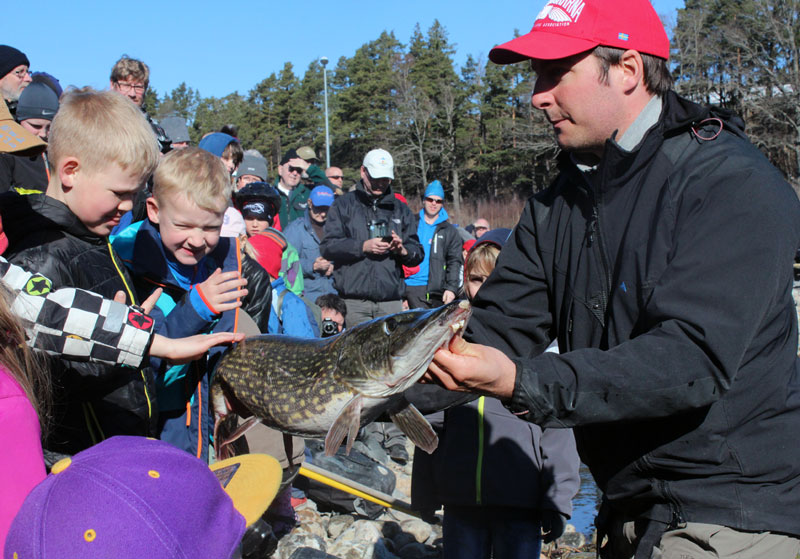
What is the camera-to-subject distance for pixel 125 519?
155 centimetres

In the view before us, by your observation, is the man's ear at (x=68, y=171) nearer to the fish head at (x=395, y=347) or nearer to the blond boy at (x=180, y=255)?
the blond boy at (x=180, y=255)

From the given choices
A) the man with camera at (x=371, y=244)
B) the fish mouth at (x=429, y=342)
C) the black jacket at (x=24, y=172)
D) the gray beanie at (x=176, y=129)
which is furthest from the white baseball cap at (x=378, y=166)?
the fish mouth at (x=429, y=342)

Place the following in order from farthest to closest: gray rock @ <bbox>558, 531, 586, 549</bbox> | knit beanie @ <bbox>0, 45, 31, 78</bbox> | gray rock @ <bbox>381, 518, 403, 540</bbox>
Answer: knit beanie @ <bbox>0, 45, 31, 78</bbox>
gray rock @ <bbox>381, 518, 403, 540</bbox>
gray rock @ <bbox>558, 531, 586, 549</bbox>

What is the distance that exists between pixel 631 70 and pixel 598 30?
0.17 meters

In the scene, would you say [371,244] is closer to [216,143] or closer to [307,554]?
[216,143]

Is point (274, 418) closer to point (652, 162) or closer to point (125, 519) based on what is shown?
point (125, 519)

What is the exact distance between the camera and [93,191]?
2527 mm

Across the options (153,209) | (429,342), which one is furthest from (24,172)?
(429,342)

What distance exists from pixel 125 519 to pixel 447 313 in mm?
967

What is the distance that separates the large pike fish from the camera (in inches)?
78.1

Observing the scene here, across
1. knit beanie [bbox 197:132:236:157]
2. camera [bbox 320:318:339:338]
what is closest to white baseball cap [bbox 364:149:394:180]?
knit beanie [bbox 197:132:236:157]

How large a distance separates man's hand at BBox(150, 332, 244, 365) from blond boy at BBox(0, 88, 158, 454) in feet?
0.49

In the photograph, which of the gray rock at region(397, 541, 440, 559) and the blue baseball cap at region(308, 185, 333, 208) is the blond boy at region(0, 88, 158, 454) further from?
the blue baseball cap at region(308, 185, 333, 208)

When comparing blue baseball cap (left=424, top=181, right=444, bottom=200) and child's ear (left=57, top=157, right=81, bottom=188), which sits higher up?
child's ear (left=57, top=157, right=81, bottom=188)
